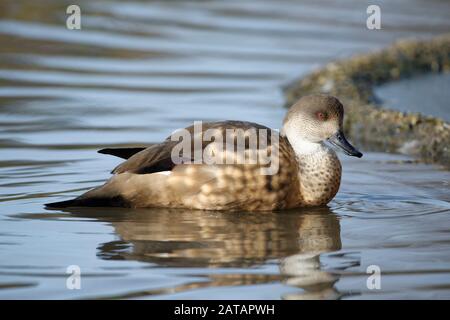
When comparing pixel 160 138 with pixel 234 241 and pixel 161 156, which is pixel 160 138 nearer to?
pixel 161 156

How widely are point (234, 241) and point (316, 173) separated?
1.20 meters

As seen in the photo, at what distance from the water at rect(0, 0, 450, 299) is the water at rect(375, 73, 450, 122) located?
3.86 ft

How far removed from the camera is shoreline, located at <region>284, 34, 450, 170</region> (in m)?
10.0

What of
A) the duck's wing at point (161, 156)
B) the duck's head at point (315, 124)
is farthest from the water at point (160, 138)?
the duck's head at point (315, 124)

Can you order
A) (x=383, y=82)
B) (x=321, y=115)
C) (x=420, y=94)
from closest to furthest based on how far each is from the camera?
(x=321, y=115) → (x=420, y=94) → (x=383, y=82)

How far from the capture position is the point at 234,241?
6875mm

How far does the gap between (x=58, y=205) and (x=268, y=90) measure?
5.35 metres

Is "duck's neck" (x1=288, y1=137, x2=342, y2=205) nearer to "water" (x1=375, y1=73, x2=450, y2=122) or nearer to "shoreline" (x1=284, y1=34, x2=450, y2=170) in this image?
"shoreline" (x1=284, y1=34, x2=450, y2=170)

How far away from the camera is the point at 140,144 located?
983 centimetres

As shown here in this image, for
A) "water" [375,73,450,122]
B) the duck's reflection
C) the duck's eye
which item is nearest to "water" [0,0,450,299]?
the duck's reflection

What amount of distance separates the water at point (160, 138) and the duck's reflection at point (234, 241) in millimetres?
14

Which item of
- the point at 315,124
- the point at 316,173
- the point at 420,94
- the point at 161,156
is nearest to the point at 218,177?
the point at 161,156

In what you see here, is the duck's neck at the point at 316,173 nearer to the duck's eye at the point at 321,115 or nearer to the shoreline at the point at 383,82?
the duck's eye at the point at 321,115

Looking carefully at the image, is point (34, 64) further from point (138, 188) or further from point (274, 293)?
point (274, 293)
